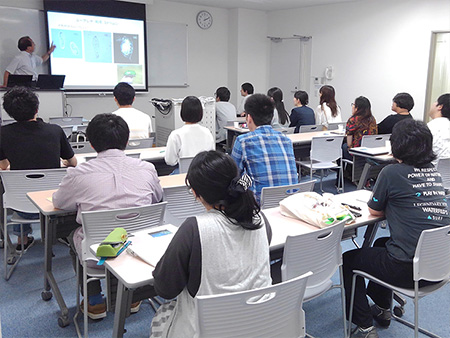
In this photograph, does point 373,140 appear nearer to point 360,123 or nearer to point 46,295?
point 360,123

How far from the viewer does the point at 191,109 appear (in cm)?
345

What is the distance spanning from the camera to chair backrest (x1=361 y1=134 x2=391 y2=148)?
4688 millimetres

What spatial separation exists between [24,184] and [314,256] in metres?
2.02

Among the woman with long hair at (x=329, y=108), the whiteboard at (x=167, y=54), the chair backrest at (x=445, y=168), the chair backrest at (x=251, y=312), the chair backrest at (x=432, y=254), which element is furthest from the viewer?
the whiteboard at (x=167, y=54)

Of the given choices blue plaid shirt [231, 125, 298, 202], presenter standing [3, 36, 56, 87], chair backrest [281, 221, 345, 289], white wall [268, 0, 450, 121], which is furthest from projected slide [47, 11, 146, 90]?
chair backrest [281, 221, 345, 289]

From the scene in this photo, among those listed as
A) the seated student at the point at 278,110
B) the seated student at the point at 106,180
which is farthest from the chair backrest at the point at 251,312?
the seated student at the point at 278,110

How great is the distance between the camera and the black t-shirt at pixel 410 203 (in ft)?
6.82

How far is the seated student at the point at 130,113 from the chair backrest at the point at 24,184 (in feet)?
4.11

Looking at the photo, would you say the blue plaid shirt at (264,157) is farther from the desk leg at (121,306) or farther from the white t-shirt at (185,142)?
the desk leg at (121,306)

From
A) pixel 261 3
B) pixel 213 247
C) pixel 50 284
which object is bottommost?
pixel 50 284

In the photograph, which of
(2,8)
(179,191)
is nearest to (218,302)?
(179,191)

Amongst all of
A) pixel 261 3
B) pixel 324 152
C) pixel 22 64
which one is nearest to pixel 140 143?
pixel 324 152

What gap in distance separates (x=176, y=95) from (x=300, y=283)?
802cm

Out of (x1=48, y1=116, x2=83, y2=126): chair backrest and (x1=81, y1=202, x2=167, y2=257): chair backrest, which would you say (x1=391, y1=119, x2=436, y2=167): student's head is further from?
(x1=48, y1=116, x2=83, y2=126): chair backrest
